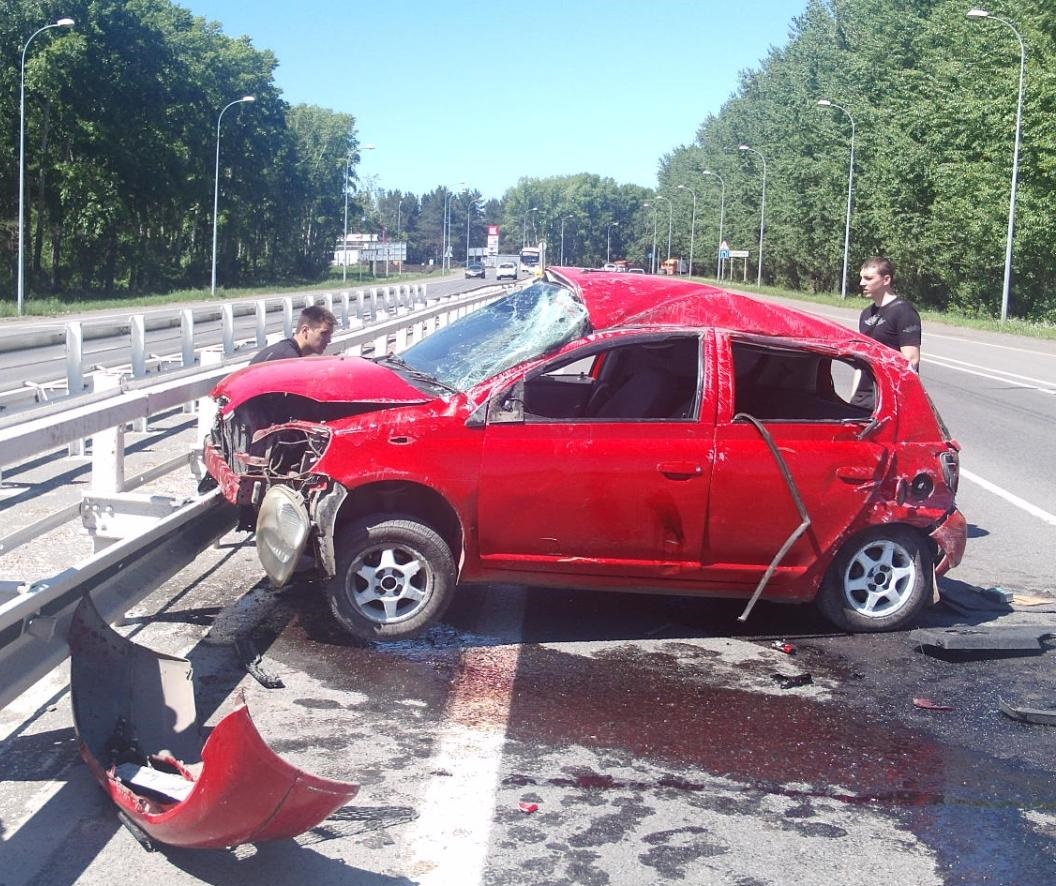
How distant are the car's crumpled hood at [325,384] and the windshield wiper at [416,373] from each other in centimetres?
13

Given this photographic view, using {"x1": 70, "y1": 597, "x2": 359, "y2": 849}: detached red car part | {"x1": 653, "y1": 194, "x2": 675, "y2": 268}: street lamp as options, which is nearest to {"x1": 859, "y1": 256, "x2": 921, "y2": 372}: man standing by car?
{"x1": 70, "y1": 597, "x2": 359, "y2": 849}: detached red car part

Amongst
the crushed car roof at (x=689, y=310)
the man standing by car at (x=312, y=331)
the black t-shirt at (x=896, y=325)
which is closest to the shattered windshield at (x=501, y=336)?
the crushed car roof at (x=689, y=310)

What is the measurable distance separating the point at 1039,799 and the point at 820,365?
3.34 metres

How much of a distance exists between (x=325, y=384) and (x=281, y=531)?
0.79 metres

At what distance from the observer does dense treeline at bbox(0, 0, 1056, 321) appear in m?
54.0

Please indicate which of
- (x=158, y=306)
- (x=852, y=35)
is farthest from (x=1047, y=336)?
Result: (x=852, y=35)

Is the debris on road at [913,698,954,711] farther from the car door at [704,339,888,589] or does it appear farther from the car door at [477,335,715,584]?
the car door at [477,335,715,584]

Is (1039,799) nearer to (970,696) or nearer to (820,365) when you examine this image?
(970,696)

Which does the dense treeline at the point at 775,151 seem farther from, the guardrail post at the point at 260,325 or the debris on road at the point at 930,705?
the debris on road at the point at 930,705

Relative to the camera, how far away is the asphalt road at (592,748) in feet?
13.1

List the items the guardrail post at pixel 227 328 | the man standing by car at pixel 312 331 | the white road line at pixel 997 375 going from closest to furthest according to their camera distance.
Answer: the man standing by car at pixel 312 331 → the white road line at pixel 997 375 → the guardrail post at pixel 227 328

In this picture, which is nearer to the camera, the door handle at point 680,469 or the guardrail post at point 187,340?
the door handle at point 680,469

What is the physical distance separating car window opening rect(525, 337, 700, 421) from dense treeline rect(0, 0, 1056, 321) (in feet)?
153

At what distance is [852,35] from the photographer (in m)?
81.1
